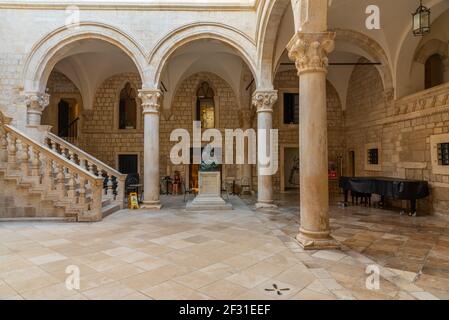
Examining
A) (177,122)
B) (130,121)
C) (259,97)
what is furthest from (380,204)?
A: (130,121)

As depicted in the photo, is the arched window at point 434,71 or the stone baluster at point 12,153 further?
the arched window at point 434,71

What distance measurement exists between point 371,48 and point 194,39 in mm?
5725

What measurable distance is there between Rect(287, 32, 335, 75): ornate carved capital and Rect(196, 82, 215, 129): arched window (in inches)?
348

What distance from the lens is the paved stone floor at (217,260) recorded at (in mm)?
2459

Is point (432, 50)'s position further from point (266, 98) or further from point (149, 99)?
point (149, 99)

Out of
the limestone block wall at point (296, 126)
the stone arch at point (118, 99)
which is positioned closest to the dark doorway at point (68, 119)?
the stone arch at point (118, 99)

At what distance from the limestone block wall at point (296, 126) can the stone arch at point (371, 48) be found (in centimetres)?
370

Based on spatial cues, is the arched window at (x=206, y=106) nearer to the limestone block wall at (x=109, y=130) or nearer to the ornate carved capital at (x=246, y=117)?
the ornate carved capital at (x=246, y=117)

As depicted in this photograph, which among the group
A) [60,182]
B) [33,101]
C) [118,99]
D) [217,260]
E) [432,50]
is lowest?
[217,260]

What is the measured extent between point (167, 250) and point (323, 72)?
3588 mm

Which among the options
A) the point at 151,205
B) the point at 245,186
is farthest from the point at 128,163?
the point at 245,186

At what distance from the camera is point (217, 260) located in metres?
3.29

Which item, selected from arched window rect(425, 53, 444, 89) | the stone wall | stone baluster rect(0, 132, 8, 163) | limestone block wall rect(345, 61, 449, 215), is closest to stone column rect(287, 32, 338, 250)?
limestone block wall rect(345, 61, 449, 215)
